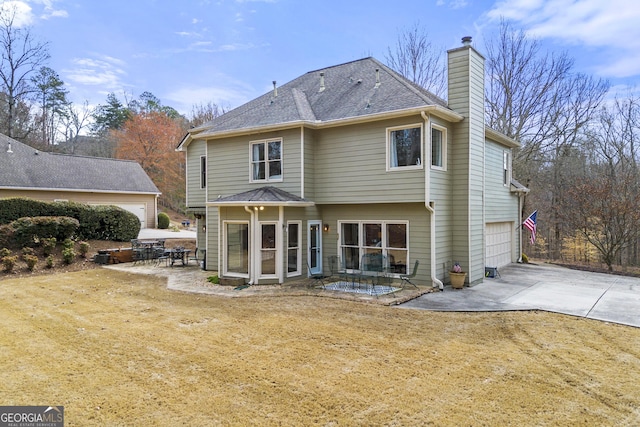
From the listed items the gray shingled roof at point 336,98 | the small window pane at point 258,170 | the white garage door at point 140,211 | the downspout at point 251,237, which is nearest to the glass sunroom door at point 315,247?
the downspout at point 251,237

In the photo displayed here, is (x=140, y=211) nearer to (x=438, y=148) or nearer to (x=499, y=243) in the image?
(x=438, y=148)

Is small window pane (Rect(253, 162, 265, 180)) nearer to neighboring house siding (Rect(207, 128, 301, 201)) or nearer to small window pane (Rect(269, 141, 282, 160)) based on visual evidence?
neighboring house siding (Rect(207, 128, 301, 201))

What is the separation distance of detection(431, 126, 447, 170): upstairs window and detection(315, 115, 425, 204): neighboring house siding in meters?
0.66

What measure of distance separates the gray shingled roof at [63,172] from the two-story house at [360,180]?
46.4 feet

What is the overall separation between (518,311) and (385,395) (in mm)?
4976

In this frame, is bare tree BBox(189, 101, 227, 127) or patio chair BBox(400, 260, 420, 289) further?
bare tree BBox(189, 101, 227, 127)

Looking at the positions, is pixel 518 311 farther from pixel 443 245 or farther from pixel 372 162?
pixel 372 162

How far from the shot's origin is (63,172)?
22188mm

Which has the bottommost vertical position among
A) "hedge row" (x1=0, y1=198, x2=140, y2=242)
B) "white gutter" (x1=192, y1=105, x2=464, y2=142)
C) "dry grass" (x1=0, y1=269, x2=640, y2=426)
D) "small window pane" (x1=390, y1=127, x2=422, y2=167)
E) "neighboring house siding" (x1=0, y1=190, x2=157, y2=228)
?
"dry grass" (x1=0, y1=269, x2=640, y2=426)

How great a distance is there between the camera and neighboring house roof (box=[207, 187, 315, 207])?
33.2ft

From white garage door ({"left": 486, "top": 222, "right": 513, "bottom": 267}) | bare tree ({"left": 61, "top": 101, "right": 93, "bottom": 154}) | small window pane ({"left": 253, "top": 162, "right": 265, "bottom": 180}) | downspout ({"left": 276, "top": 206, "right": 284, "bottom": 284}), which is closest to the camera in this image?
downspout ({"left": 276, "top": 206, "right": 284, "bottom": 284})

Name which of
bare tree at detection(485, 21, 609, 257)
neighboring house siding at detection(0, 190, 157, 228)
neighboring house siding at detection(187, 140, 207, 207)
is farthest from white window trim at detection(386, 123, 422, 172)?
neighboring house siding at detection(0, 190, 157, 228)

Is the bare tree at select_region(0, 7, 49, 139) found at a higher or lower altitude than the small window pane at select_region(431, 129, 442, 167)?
higher

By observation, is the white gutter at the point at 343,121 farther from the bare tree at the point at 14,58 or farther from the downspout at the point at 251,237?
the bare tree at the point at 14,58
